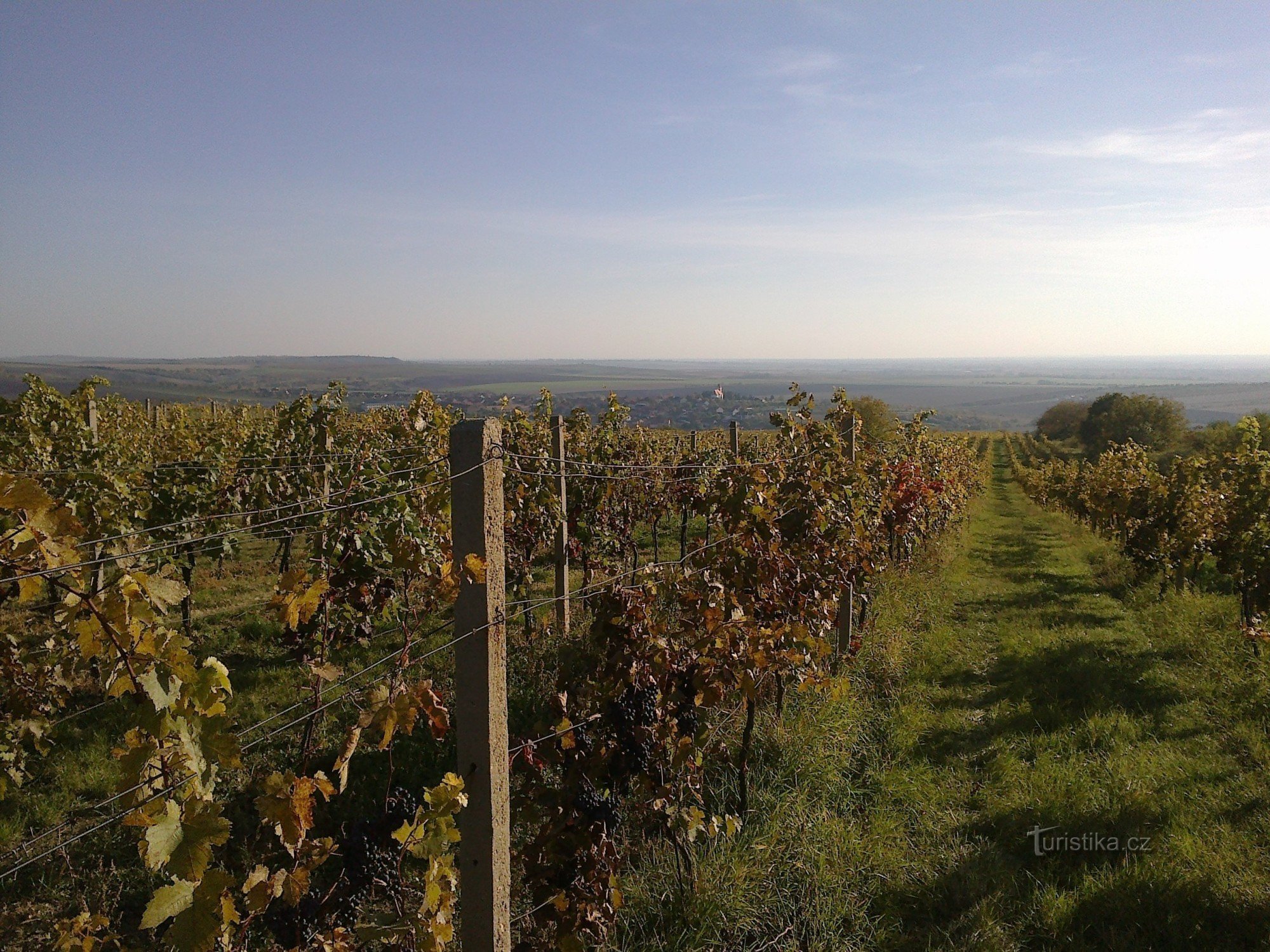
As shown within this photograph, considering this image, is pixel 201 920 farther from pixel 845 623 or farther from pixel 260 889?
pixel 845 623

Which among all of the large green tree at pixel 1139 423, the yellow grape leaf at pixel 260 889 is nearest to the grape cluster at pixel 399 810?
the yellow grape leaf at pixel 260 889

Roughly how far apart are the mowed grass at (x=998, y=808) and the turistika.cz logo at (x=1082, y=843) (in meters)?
0.03

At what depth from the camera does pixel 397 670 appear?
8.08 feet

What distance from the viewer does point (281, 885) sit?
2168 mm

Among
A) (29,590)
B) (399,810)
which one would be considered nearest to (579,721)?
(399,810)

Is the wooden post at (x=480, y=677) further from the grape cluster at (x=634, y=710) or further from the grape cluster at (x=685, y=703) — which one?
the grape cluster at (x=685, y=703)

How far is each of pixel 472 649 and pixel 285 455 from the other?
7.10 metres

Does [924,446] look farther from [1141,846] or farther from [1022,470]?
[1022,470]

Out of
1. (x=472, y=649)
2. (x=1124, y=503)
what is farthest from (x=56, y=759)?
(x=1124, y=503)

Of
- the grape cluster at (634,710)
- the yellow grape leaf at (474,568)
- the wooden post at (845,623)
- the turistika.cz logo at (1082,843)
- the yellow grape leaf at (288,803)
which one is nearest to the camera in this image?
the yellow grape leaf at (288,803)

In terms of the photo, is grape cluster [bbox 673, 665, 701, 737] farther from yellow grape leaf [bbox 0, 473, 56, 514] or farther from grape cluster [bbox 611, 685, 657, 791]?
yellow grape leaf [bbox 0, 473, 56, 514]

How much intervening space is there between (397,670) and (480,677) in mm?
383

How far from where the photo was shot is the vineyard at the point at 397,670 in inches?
77.5

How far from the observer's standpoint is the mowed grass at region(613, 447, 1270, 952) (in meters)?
3.56
